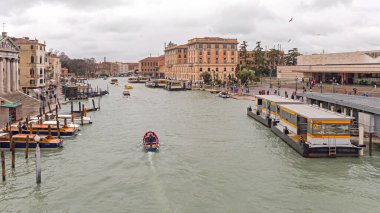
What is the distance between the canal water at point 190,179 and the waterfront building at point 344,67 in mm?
50999

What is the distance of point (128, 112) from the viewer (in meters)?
69.3

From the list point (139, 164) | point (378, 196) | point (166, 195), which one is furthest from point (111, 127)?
point (378, 196)

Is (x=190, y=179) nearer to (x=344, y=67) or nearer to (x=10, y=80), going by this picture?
(x=10, y=80)

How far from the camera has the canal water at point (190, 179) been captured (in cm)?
2403

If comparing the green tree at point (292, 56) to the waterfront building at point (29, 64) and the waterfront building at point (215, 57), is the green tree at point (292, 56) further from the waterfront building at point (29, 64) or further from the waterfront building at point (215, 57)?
the waterfront building at point (29, 64)

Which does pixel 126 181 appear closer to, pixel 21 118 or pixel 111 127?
pixel 111 127

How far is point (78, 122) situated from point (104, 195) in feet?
97.9

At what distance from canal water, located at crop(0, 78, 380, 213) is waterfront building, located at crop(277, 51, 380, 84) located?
51.0m

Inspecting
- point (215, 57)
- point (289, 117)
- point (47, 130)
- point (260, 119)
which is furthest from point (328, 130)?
point (215, 57)

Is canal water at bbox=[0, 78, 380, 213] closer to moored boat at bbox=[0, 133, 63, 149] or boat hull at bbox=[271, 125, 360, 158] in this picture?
boat hull at bbox=[271, 125, 360, 158]

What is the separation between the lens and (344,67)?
91.1 m

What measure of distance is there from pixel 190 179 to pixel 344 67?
72759mm

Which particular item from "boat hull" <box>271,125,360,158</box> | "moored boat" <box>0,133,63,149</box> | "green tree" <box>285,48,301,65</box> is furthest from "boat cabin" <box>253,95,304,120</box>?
"green tree" <box>285,48,301,65</box>

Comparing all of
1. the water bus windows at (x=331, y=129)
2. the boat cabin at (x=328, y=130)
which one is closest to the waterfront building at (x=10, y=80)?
the boat cabin at (x=328, y=130)
